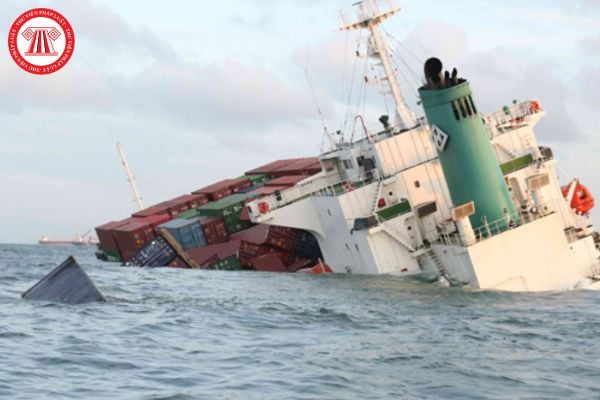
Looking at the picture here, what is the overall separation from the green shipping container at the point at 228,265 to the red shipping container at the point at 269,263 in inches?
43.5

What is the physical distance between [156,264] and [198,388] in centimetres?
3120

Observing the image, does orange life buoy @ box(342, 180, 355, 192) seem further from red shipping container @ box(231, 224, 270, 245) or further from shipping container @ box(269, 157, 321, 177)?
shipping container @ box(269, 157, 321, 177)

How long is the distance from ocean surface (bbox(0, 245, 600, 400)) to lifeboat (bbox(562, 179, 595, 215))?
26.6 feet

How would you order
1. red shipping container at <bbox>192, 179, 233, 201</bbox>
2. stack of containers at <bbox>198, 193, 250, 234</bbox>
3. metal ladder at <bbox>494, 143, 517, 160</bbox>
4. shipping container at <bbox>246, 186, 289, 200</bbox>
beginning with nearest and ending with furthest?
metal ladder at <bbox>494, 143, 517, 160</bbox> → shipping container at <bbox>246, 186, 289, 200</bbox> → stack of containers at <bbox>198, 193, 250, 234</bbox> → red shipping container at <bbox>192, 179, 233, 201</bbox>

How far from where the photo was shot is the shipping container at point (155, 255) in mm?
44188

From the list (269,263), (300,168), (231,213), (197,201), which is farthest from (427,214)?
(197,201)

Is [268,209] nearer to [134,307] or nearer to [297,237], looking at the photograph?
[297,237]

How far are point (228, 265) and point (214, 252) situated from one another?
50.7 inches

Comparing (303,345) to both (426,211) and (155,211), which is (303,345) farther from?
(155,211)

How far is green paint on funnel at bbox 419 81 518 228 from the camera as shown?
1157 inches

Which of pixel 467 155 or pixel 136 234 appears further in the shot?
pixel 136 234

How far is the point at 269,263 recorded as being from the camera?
129 ft

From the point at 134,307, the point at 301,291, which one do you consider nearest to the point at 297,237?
the point at 301,291

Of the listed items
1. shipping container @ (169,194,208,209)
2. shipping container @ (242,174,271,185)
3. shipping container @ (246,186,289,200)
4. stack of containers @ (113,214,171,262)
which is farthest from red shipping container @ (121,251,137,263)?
shipping container @ (246,186,289,200)
